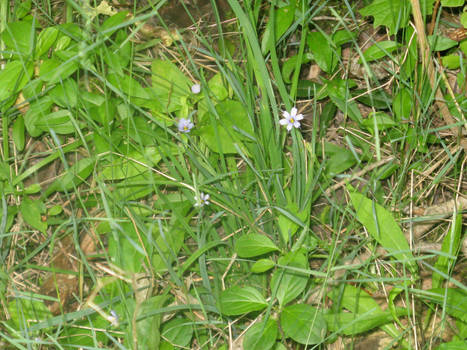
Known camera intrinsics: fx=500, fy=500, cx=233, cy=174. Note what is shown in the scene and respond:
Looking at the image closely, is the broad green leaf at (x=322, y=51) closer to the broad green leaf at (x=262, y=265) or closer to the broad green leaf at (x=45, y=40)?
the broad green leaf at (x=262, y=265)

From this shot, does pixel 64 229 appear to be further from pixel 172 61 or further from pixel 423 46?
pixel 423 46

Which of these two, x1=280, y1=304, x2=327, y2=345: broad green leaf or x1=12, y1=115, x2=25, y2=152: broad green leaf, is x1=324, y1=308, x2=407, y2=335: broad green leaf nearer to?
x1=280, y1=304, x2=327, y2=345: broad green leaf

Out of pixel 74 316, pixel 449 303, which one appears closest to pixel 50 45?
pixel 74 316

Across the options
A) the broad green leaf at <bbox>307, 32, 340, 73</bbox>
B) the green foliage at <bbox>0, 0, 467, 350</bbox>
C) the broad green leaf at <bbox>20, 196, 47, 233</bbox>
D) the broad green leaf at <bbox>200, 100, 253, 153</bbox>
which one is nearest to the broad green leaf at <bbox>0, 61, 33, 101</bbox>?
the green foliage at <bbox>0, 0, 467, 350</bbox>

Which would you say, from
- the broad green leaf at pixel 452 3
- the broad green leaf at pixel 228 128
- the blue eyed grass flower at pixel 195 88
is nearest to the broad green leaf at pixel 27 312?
the broad green leaf at pixel 228 128

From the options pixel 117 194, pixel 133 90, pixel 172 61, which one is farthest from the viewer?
pixel 172 61

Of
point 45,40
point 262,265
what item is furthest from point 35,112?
point 262,265
